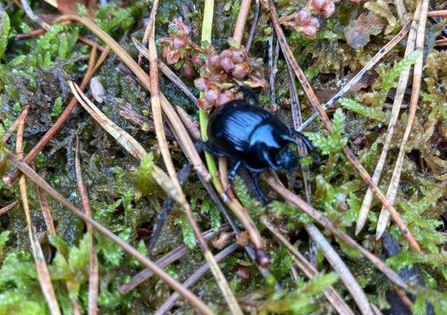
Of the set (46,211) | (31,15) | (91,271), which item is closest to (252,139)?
(91,271)

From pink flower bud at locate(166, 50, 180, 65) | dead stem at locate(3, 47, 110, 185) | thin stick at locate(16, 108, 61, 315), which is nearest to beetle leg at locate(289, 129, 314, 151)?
pink flower bud at locate(166, 50, 180, 65)

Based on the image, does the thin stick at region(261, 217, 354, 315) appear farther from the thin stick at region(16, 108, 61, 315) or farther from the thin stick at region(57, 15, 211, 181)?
the thin stick at region(16, 108, 61, 315)

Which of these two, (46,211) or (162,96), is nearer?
(46,211)

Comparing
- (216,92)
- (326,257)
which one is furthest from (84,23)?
(326,257)

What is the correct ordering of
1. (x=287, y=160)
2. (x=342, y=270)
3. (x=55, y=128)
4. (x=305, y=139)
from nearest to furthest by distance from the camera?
(x=342, y=270) < (x=287, y=160) < (x=305, y=139) < (x=55, y=128)

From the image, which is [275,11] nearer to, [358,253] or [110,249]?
[358,253]

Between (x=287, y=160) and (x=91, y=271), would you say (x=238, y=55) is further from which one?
(x=91, y=271)

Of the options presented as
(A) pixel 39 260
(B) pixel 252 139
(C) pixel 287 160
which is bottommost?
(A) pixel 39 260
